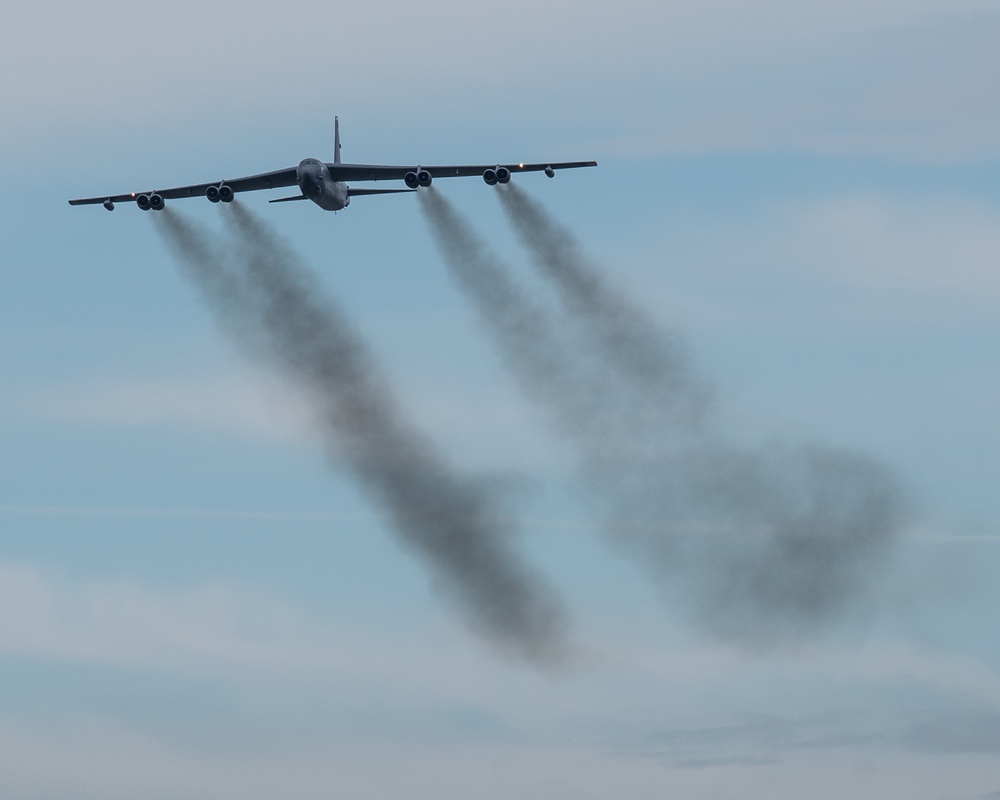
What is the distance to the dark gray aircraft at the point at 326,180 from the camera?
110 m

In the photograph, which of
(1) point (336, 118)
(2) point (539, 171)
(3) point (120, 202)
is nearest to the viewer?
(2) point (539, 171)

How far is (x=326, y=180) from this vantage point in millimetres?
113625

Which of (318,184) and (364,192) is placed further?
(364,192)

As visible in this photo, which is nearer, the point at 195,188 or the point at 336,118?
the point at 195,188

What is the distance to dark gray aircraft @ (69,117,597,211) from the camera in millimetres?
110312

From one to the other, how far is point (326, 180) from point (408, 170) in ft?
15.2

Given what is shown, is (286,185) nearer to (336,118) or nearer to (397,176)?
(397,176)

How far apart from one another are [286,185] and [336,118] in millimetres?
16827

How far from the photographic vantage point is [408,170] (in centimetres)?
11344

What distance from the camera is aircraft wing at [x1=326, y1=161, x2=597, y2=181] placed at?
110m

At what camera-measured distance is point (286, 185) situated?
117250mm

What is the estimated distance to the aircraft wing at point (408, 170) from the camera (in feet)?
361

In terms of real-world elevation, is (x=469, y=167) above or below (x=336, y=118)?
below

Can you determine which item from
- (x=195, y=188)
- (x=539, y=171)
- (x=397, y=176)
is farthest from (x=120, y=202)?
Result: (x=539, y=171)
